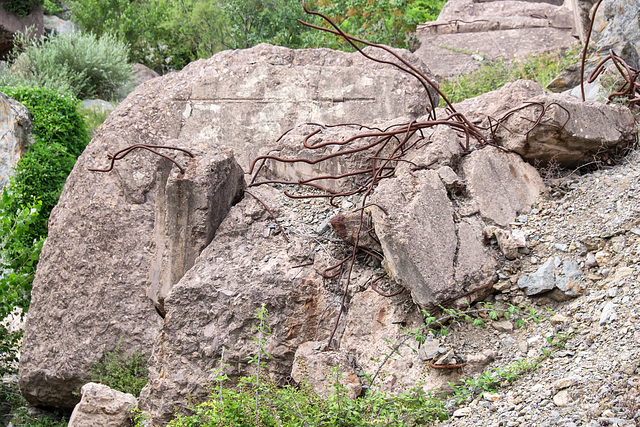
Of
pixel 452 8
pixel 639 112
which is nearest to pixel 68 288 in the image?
pixel 639 112

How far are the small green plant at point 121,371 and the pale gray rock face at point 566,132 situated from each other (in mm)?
2746

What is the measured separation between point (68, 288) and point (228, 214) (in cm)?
144

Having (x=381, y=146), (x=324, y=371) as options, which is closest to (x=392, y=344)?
(x=324, y=371)

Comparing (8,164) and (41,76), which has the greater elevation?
(41,76)

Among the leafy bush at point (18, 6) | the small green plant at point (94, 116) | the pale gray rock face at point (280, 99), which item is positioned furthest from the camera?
the leafy bush at point (18, 6)

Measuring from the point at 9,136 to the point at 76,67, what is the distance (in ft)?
11.2

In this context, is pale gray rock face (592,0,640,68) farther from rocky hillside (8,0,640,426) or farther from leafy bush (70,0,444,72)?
leafy bush (70,0,444,72)

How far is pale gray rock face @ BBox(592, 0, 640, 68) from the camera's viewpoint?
4770mm

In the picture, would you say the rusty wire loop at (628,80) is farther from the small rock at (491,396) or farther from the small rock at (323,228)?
the small rock at (491,396)

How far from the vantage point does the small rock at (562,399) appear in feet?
6.85

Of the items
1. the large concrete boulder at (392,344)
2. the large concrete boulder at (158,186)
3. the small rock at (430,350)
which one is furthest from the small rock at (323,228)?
the small rock at (430,350)

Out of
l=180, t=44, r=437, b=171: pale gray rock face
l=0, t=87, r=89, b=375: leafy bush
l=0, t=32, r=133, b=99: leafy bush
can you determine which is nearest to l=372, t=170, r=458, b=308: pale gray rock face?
l=180, t=44, r=437, b=171: pale gray rock face

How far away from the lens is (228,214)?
357 cm

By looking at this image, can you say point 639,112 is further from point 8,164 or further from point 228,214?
point 8,164
